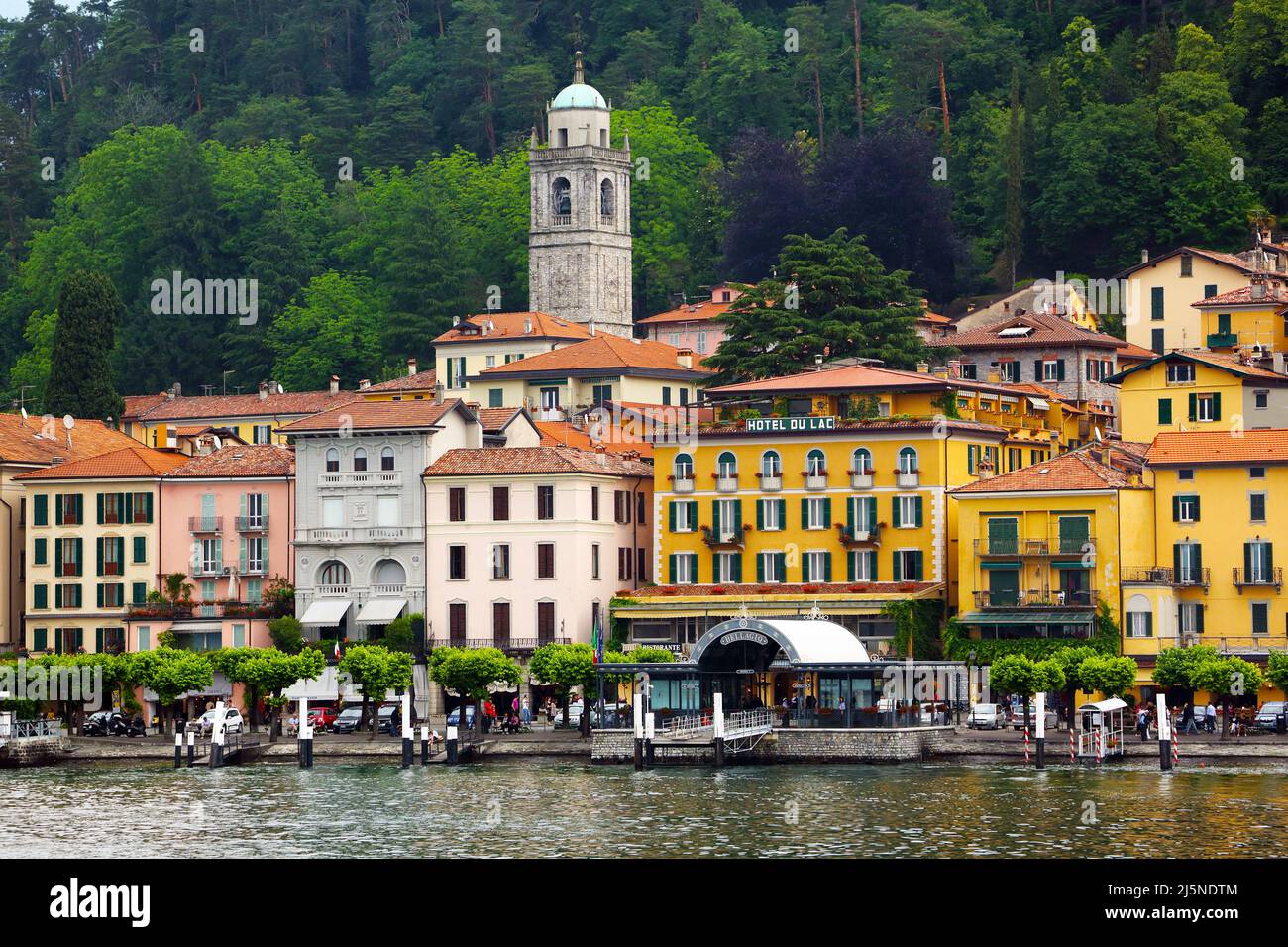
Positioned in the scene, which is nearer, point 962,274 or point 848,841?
point 848,841

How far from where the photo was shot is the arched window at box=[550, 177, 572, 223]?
141000 mm

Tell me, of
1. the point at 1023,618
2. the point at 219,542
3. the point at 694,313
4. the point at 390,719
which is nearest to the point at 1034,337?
the point at 694,313

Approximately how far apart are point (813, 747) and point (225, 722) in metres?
21.5

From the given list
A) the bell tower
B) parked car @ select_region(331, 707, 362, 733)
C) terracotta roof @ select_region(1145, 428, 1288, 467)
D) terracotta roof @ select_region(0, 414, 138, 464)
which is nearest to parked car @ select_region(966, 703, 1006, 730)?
terracotta roof @ select_region(1145, 428, 1288, 467)

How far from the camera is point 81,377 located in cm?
12231

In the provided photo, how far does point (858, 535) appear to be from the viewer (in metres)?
87.1

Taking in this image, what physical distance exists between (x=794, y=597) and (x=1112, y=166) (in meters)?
49.8

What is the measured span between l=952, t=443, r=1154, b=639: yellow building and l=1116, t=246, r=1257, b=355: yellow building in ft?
109

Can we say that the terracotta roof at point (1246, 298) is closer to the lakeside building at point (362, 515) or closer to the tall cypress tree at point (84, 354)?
the lakeside building at point (362, 515)

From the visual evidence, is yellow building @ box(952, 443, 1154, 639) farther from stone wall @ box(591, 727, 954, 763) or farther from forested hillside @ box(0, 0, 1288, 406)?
forested hillside @ box(0, 0, 1288, 406)

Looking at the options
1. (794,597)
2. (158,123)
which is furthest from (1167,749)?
(158,123)

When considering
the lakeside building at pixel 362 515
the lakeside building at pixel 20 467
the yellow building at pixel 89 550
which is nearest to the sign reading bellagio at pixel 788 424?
the lakeside building at pixel 362 515

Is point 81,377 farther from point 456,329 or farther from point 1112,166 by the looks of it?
point 1112,166
